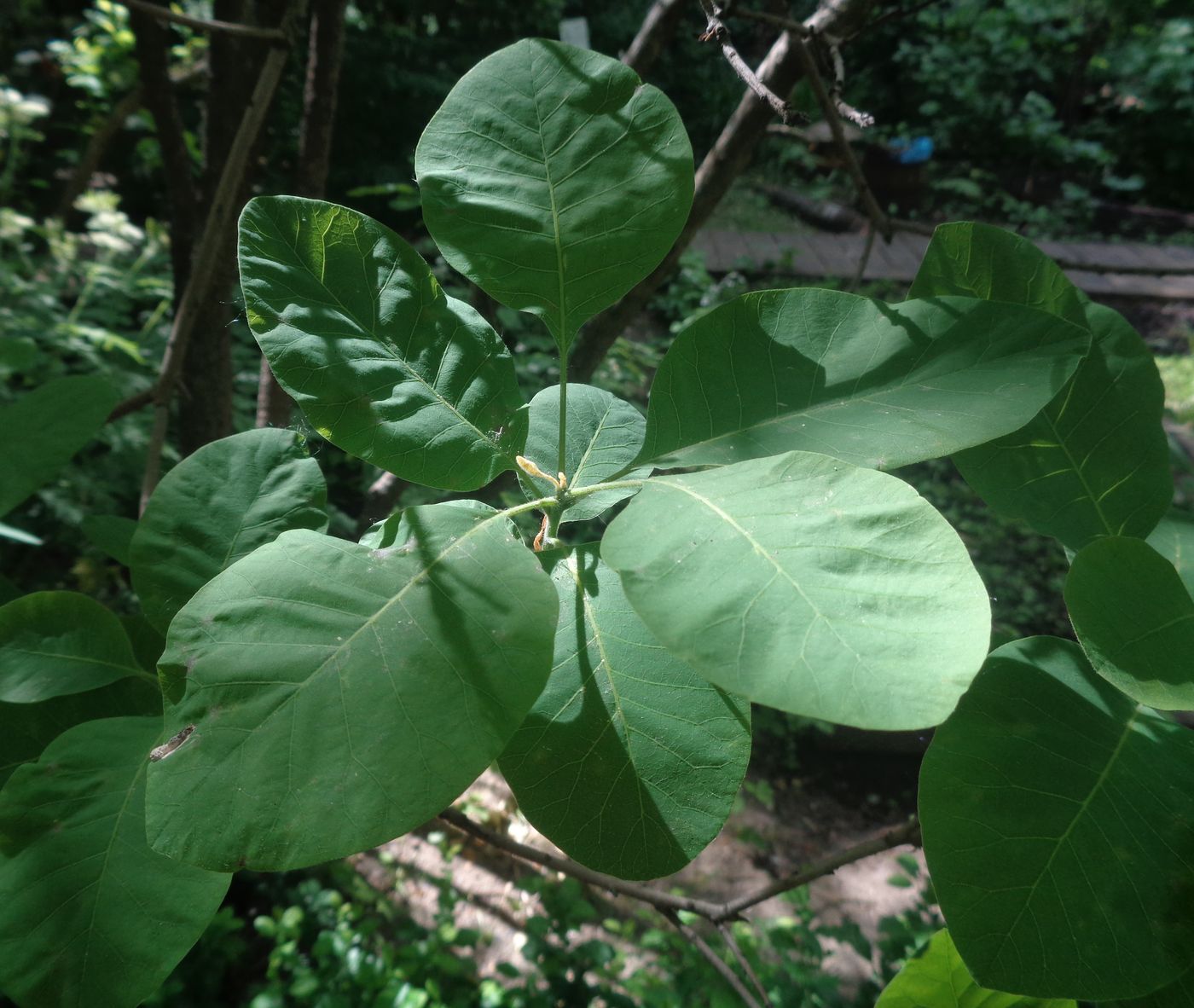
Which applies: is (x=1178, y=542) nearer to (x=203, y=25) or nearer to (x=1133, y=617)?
(x=1133, y=617)

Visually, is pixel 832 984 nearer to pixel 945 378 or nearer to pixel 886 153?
pixel 945 378

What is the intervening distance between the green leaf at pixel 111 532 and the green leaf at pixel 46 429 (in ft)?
0.25

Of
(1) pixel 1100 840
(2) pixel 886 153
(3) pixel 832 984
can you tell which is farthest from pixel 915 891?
(2) pixel 886 153

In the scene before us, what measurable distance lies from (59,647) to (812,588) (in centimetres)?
64

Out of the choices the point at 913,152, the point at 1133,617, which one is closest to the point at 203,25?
the point at 1133,617

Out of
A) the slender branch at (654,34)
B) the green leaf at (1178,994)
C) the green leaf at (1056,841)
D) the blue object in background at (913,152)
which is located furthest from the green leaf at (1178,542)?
the blue object in background at (913,152)

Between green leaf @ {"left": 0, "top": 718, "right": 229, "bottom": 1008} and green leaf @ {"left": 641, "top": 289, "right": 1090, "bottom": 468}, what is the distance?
1.47ft

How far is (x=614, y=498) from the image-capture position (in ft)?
1.89

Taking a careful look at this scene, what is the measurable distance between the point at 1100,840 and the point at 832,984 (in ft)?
4.14

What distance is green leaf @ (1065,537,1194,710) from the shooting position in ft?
1.70

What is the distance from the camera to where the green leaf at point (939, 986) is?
634 mm

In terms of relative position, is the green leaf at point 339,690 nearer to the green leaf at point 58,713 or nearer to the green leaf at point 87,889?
the green leaf at point 87,889

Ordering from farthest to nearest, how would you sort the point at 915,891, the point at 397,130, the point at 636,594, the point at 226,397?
the point at 397,130, the point at 915,891, the point at 226,397, the point at 636,594

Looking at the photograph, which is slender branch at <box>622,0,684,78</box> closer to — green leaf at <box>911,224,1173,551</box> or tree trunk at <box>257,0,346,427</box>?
tree trunk at <box>257,0,346,427</box>
